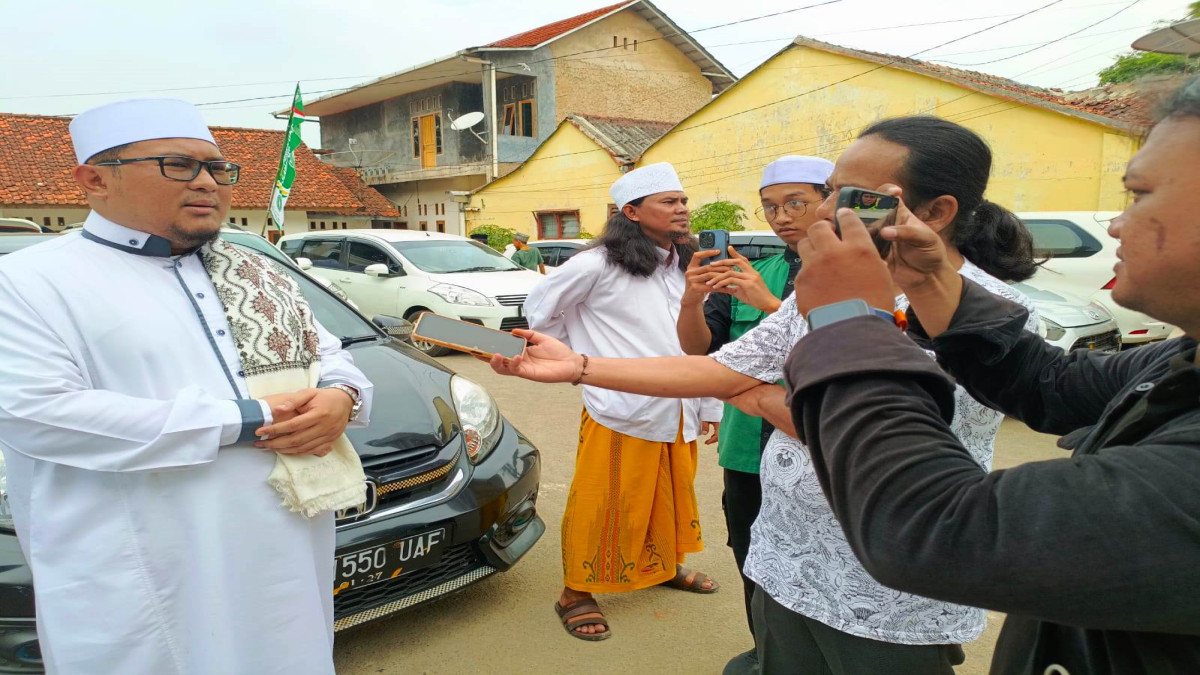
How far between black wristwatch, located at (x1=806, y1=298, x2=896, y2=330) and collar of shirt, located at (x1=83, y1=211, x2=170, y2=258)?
1.72 metres

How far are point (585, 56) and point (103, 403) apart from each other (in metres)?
22.5

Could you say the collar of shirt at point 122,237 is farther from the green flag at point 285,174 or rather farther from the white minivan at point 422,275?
the green flag at point 285,174

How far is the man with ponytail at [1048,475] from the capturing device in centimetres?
70

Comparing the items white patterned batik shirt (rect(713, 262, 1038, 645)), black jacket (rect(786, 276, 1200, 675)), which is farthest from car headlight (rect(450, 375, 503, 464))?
black jacket (rect(786, 276, 1200, 675))

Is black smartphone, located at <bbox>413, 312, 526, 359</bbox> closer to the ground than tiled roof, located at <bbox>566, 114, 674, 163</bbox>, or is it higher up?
closer to the ground

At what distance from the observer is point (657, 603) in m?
3.21

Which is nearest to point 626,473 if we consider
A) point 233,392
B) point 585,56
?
point 233,392

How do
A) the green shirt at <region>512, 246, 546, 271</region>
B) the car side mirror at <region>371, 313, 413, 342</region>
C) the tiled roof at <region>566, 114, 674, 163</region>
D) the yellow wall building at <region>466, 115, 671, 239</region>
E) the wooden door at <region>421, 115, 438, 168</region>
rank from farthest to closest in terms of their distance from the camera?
the wooden door at <region>421, 115, 438, 168</region>, the yellow wall building at <region>466, 115, 671, 239</region>, the tiled roof at <region>566, 114, 674, 163</region>, the green shirt at <region>512, 246, 546, 271</region>, the car side mirror at <region>371, 313, 413, 342</region>

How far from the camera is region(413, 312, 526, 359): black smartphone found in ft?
6.03

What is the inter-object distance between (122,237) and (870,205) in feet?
5.84

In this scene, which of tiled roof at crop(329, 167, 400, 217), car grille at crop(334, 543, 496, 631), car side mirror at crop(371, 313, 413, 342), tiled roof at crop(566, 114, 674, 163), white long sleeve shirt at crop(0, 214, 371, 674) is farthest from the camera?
tiled roof at crop(329, 167, 400, 217)

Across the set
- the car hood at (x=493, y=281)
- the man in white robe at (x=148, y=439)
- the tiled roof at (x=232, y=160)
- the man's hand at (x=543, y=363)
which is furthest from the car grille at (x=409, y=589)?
the tiled roof at (x=232, y=160)

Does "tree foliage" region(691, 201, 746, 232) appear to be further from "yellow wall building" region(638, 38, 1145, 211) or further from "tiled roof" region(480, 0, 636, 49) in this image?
"tiled roof" region(480, 0, 636, 49)

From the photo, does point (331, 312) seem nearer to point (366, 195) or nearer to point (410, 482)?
point (410, 482)
